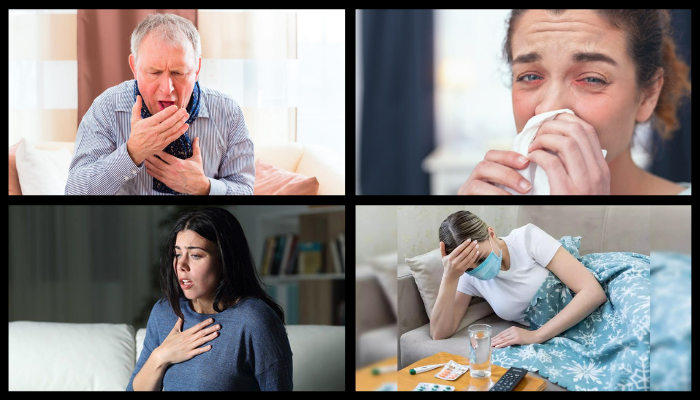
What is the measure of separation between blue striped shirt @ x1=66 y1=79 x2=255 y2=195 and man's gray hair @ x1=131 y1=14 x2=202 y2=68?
4.8 inches

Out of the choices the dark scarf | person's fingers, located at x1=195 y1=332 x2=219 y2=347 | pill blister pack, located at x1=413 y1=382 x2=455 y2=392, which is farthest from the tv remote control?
the dark scarf

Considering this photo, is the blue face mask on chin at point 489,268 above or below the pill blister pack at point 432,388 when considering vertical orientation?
above

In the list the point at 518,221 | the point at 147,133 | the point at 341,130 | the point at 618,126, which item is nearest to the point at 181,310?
the point at 147,133

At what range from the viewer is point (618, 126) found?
189 centimetres

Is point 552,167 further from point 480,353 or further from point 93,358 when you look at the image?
point 93,358

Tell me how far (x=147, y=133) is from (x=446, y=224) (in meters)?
0.95

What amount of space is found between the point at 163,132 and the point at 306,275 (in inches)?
24.7

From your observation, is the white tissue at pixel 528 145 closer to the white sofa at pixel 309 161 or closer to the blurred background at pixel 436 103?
the blurred background at pixel 436 103

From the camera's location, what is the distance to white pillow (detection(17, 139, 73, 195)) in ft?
6.31

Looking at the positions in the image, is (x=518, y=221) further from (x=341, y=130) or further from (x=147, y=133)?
(x=147, y=133)

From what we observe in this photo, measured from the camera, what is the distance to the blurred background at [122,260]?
2.02m

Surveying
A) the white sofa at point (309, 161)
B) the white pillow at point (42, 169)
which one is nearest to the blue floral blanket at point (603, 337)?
the white sofa at point (309, 161)

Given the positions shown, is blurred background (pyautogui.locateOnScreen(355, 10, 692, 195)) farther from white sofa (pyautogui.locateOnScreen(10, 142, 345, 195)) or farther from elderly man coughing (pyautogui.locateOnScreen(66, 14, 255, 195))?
elderly man coughing (pyautogui.locateOnScreen(66, 14, 255, 195))

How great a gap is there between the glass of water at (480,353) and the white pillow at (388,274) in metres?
0.25
